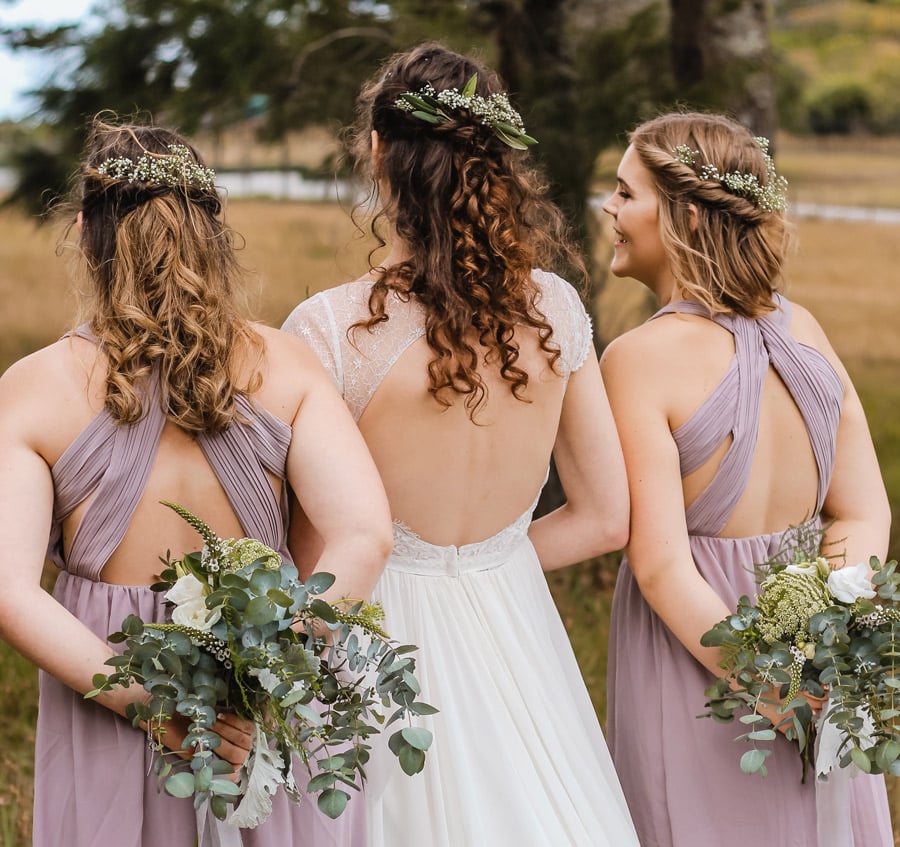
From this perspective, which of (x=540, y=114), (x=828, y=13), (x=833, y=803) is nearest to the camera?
(x=833, y=803)

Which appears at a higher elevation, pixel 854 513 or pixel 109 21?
pixel 109 21

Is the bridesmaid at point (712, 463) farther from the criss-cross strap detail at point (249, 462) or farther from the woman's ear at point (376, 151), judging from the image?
the criss-cross strap detail at point (249, 462)

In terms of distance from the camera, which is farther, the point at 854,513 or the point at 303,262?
the point at 303,262

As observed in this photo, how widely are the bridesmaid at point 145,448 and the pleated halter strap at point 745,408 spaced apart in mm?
778

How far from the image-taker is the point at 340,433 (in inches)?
87.4

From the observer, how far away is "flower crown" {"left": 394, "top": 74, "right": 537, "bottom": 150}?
7.81 ft

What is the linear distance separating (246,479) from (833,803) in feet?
4.60

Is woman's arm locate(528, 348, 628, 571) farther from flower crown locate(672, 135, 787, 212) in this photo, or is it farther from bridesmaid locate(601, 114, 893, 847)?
flower crown locate(672, 135, 787, 212)

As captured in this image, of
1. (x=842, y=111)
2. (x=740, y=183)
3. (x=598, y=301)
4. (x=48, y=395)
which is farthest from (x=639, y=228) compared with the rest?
(x=842, y=111)

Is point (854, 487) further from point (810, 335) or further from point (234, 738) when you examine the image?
point (234, 738)

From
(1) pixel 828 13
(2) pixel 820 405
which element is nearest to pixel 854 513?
(2) pixel 820 405

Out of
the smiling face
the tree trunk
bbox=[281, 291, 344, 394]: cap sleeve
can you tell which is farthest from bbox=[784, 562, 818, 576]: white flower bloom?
the tree trunk

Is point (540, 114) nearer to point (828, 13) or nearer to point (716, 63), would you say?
point (716, 63)

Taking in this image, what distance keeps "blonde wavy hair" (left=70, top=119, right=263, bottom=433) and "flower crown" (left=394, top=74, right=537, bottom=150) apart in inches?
17.3
